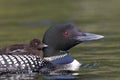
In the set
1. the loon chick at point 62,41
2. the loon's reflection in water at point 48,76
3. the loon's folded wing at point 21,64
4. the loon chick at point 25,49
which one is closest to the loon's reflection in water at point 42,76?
the loon's reflection in water at point 48,76

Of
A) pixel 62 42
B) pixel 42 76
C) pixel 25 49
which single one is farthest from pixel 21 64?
pixel 62 42

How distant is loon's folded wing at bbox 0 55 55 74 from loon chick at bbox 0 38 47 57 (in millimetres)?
122

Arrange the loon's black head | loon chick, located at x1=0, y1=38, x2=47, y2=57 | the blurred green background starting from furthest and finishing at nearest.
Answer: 1. the blurred green background
2. the loon's black head
3. loon chick, located at x1=0, y1=38, x2=47, y2=57

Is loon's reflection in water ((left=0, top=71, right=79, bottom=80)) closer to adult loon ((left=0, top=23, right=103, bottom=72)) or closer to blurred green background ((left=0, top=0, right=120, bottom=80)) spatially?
blurred green background ((left=0, top=0, right=120, bottom=80))

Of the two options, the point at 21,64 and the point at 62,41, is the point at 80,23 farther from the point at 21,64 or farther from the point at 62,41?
the point at 21,64

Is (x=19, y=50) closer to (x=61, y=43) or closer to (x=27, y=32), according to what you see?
(x=61, y=43)

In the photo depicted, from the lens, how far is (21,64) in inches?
473

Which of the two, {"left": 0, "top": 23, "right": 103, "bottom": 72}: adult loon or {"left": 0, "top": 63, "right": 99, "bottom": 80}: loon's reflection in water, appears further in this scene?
{"left": 0, "top": 23, "right": 103, "bottom": 72}: adult loon

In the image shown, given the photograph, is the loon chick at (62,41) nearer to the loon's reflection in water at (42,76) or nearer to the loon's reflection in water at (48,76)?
the loon's reflection in water at (48,76)

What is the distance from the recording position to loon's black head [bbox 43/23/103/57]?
41.5ft

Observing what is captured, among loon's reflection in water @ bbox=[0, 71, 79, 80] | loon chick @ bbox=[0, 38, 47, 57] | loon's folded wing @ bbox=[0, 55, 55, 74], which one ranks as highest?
loon chick @ bbox=[0, 38, 47, 57]

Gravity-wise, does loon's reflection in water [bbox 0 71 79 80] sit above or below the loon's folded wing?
below

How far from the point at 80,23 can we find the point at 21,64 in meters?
7.35

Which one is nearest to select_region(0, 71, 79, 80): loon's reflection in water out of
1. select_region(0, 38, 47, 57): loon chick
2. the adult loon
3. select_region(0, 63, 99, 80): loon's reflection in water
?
select_region(0, 63, 99, 80): loon's reflection in water
